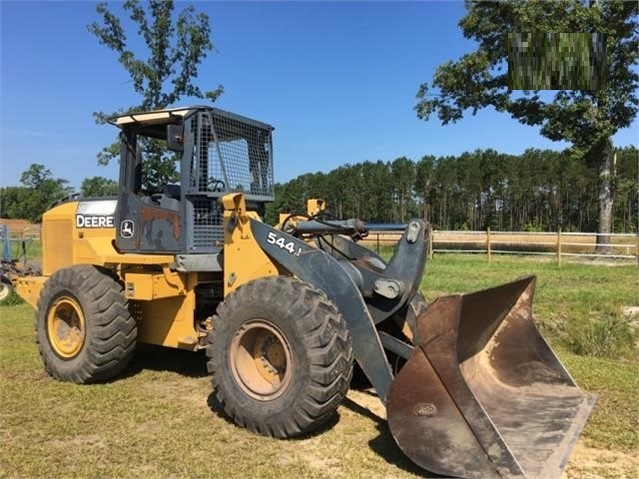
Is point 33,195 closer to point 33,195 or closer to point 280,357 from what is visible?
point 33,195

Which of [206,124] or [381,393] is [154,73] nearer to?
[206,124]

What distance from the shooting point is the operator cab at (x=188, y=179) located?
5793 mm

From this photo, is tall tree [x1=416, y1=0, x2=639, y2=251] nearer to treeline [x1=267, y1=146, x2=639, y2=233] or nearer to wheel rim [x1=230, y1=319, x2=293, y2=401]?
wheel rim [x1=230, y1=319, x2=293, y2=401]

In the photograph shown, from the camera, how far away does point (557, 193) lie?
71.2 meters

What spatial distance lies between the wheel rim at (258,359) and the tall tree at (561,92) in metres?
16.9

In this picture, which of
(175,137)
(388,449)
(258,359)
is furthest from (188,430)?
(175,137)

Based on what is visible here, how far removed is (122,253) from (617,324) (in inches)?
255

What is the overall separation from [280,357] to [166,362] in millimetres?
2670

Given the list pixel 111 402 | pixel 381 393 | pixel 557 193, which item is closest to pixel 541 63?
pixel 381 393

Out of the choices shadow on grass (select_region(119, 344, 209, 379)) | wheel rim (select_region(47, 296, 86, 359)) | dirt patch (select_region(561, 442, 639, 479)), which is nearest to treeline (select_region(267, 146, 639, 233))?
shadow on grass (select_region(119, 344, 209, 379))

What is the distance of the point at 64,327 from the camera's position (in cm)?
621

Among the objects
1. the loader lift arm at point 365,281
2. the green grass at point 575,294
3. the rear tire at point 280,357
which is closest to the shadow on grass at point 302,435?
the rear tire at point 280,357

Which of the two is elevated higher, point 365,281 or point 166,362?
point 365,281

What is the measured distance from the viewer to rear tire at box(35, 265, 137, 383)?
5707 mm
